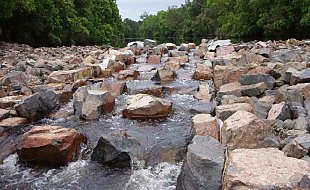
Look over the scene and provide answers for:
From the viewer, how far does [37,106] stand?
25.4ft

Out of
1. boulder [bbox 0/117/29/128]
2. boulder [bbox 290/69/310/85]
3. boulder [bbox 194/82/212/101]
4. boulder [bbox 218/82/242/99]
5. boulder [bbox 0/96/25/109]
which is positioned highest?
boulder [bbox 290/69/310/85]

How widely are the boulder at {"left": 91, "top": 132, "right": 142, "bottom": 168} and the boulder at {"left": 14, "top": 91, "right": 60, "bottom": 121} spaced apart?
260 centimetres

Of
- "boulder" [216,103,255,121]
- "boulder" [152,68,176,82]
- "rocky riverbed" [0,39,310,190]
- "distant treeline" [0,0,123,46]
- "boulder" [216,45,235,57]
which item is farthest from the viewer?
"distant treeline" [0,0,123,46]

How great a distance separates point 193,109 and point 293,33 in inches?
1110

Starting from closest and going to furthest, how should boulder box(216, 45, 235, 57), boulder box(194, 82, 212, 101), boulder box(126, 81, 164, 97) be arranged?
boulder box(194, 82, 212, 101)
boulder box(126, 81, 164, 97)
boulder box(216, 45, 235, 57)

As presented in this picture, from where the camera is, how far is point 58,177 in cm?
513

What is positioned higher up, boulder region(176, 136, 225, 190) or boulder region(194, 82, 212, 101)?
boulder region(176, 136, 225, 190)

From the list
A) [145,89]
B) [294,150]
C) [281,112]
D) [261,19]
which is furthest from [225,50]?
[261,19]

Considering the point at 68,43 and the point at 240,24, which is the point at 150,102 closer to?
the point at 68,43

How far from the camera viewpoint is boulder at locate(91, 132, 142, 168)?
17.8 feet

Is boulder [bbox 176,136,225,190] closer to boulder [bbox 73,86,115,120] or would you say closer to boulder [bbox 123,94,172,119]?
boulder [bbox 123,94,172,119]

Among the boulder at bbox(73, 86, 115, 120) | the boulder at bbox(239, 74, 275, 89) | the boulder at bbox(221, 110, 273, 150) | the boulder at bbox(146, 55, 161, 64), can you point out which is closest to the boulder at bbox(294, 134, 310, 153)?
the boulder at bbox(221, 110, 273, 150)

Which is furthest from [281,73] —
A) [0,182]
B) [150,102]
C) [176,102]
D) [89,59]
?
[89,59]

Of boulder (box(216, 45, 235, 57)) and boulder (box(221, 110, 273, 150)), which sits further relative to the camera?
boulder (box(216, 45, 235, 57))
